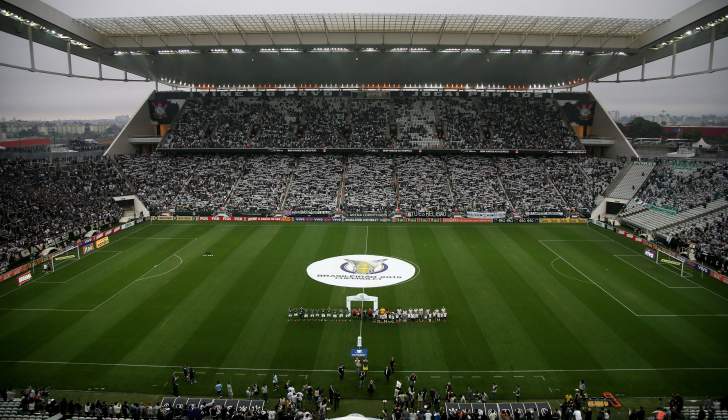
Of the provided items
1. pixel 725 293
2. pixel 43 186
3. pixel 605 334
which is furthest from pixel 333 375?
pixel 43 186

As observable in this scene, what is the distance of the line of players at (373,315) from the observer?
84.3ft

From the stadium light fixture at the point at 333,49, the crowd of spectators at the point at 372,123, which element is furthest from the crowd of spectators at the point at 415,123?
the stadium light fixture at the point at 333,49

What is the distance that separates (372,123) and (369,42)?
16744 mm

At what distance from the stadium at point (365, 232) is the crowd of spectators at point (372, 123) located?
42 centimetres

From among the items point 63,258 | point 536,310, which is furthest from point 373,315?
point 63,258

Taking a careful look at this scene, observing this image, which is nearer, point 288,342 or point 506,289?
point 288,342

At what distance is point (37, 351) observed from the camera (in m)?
22.5

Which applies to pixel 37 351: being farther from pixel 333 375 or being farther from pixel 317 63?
pixel 317 63

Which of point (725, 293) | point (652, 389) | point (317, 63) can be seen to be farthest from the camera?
point (317, 63)

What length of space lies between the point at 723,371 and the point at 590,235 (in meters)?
25.9

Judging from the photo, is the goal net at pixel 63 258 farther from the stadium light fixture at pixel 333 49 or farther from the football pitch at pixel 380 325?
the stadium light fixture at pixel 333 49

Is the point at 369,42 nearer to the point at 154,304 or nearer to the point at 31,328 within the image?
the point at 154,304

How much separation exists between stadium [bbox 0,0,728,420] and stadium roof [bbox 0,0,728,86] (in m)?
0.38

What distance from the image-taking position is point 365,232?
46.3 m
